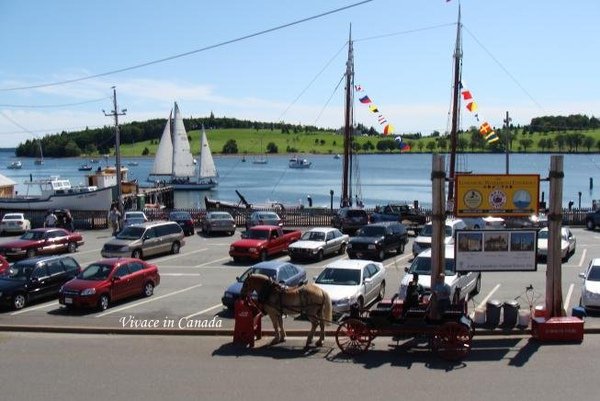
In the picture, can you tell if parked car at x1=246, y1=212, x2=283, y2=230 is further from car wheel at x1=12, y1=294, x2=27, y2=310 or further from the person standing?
car wheel at x1=12, y1=294, x2=27, y2=310

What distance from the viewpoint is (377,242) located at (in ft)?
94.2

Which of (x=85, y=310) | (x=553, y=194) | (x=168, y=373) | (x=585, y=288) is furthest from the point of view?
(x=85, y=310)

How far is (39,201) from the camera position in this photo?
184 feet

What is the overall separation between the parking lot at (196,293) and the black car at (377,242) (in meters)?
0.56

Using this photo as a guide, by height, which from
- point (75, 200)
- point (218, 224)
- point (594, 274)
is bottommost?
point (218, 224)

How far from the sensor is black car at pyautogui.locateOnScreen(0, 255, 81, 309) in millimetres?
20109

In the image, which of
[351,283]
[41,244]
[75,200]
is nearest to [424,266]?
[351,283]

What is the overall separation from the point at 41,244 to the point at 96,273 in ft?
37.4

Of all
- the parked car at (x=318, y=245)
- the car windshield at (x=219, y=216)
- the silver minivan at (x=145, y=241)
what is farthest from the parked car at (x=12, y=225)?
the parked car at (x=318, y=245)

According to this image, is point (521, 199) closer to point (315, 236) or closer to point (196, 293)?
point (196, 293)

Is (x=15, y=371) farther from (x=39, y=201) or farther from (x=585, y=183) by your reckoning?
(x=585, y=183)

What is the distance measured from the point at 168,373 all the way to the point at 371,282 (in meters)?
8.46

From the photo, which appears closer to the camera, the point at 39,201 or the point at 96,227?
the point at 96,227

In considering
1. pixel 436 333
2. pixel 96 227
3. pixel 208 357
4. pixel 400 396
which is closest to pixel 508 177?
pixel 436 333
